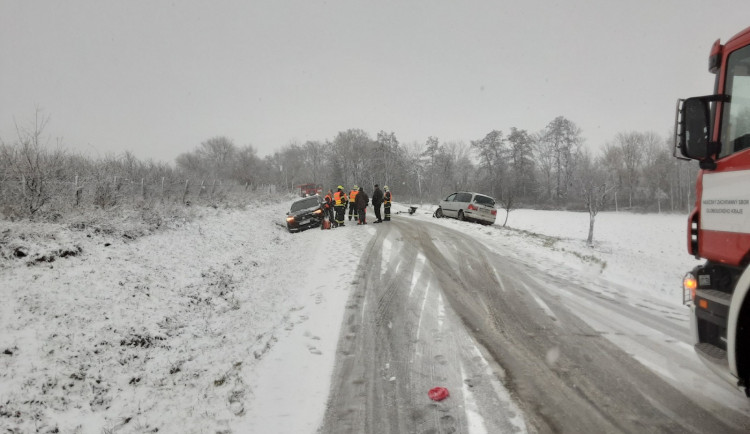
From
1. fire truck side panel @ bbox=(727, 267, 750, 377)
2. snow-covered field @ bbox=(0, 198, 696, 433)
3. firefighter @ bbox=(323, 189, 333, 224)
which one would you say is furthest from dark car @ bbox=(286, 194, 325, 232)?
fire truck side panel @ bbox=(727, 267, 750, 377)

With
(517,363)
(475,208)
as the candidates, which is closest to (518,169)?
(475,208)

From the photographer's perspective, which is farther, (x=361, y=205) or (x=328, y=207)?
(x=328, y=207)

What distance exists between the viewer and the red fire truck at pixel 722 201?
250 cm

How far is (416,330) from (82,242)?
254 inches

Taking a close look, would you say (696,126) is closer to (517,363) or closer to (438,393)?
(517,363)

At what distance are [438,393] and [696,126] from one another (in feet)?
10.5

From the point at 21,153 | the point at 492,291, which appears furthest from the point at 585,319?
the point at 21,153

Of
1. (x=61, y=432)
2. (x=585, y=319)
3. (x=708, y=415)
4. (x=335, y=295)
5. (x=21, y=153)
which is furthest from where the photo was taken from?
Answer: (x=21, y=153)

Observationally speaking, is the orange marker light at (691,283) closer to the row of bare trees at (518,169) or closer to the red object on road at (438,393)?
the red object on road at (438,393)

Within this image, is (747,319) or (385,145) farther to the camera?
(385,145)

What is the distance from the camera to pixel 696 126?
292 cm

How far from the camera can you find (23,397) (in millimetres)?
3551

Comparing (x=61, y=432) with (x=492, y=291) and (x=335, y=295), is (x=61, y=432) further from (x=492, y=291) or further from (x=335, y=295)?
(x=492, y=291)

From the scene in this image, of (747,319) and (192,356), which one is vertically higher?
(747,319)
